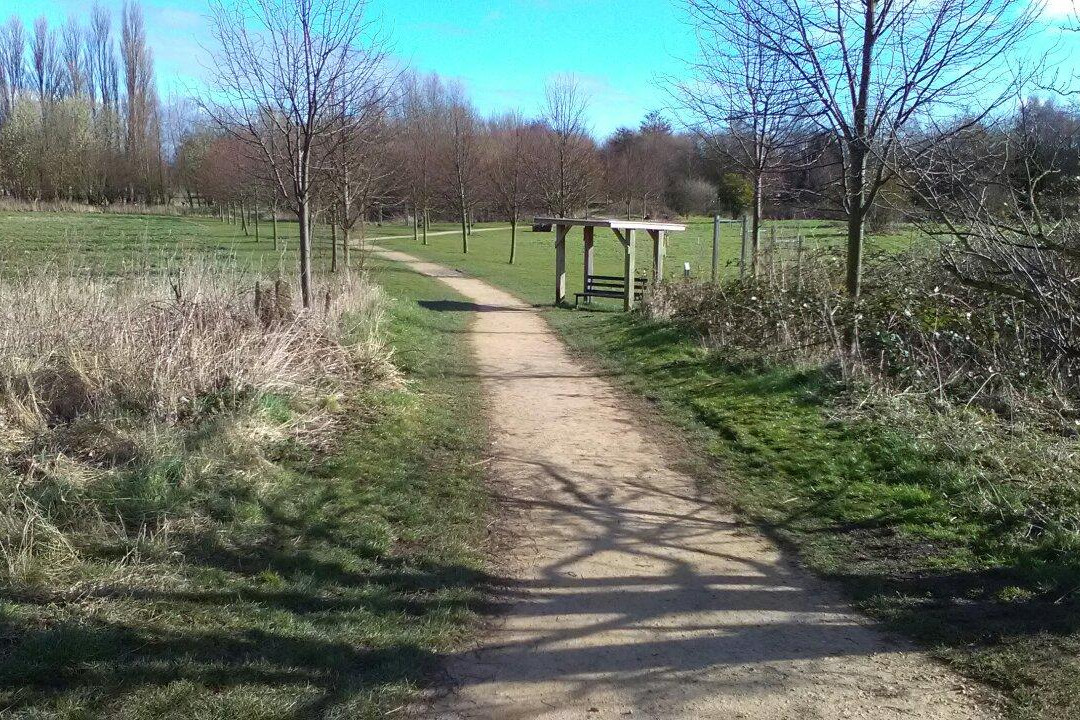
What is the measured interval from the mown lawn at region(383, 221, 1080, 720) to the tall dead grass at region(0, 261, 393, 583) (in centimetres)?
355

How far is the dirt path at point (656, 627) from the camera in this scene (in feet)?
10.8

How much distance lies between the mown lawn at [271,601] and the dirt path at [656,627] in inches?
12.6

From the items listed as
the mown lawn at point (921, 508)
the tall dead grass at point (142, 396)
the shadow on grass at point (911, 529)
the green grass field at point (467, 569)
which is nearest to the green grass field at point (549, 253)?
the mown lawn at point (921, 508)

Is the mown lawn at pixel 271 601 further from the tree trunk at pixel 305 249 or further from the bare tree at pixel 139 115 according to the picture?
the bare tree at pixel 139 115

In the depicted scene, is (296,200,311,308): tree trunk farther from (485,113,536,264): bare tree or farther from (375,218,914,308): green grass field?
(485,113,536,264): bare tree

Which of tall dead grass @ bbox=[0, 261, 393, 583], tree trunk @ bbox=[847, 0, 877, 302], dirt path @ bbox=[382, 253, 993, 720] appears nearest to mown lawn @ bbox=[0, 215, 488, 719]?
tall dead grass @ bbox=[0, 261, 393, 583]

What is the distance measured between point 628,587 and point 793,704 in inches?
50.1

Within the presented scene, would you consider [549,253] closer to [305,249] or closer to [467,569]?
[305,249]

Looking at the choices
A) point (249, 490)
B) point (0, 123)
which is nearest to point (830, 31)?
point (249, 490)

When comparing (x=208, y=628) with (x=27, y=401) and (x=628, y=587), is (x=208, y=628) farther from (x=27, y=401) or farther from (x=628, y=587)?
(x=27, y=401)

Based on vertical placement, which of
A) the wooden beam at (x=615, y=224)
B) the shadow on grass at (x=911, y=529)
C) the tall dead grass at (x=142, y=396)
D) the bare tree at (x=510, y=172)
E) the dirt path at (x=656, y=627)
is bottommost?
the dirt path at (x=656, y=627)

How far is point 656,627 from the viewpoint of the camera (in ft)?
13.0

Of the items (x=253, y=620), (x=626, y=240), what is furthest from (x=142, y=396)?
(x=626, y=240)

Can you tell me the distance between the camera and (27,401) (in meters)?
6.00
